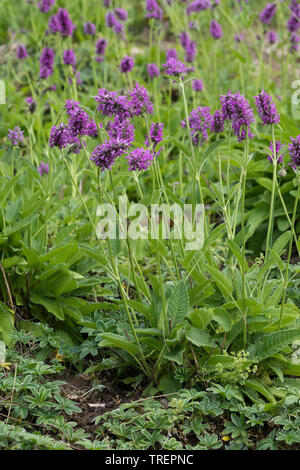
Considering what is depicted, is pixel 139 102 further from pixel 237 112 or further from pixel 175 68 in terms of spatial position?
pixel 237 112

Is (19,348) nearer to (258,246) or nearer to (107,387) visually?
(107,387)

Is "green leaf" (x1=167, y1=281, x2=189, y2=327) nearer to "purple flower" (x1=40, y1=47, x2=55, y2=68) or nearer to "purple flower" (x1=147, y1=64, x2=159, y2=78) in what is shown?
"purple flower" (x1=40, y1=47, x2=55, y2=68)

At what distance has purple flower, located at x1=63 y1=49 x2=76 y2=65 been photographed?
11.3ft

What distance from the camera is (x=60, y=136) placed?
204 centimetres

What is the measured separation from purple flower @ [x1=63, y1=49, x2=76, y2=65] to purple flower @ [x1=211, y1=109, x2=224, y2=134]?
5.26ft

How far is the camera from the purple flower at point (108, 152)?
1.81 meters

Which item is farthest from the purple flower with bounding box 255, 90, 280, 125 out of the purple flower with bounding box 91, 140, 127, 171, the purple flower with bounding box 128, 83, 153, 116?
the purple flower with bounding box 91, 140, 127, 171

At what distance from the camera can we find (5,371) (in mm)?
2336

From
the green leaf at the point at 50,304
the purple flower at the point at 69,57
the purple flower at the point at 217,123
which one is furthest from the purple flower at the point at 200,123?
the purple flower at the point at 69,57

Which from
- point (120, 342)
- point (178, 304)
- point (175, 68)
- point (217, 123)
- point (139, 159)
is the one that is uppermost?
point (175, 68)

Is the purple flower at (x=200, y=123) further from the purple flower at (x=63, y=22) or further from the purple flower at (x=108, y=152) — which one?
the purple flower at (x=63, y=22)

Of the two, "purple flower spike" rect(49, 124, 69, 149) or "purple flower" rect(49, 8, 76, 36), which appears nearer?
"purple flower spike" rect(49, 124, 69, 149)

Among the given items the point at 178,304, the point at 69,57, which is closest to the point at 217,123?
the point at 178,304

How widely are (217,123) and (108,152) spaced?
0.53 m
